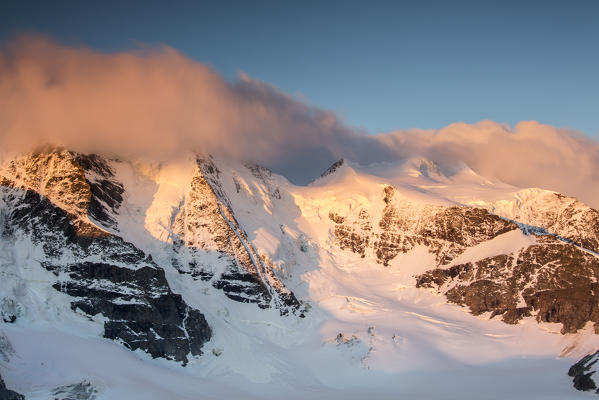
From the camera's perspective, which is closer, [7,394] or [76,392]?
[7,394]

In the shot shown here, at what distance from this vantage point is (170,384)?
19025 cm

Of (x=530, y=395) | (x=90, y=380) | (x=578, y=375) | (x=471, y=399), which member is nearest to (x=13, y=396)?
(x=90, y=380)

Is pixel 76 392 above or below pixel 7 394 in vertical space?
above

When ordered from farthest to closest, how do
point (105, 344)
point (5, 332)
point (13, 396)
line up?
1. point (105, 344)
2. point (5, 332)
3. point (13, 396)

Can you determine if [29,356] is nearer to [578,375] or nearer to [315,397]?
[315,397]

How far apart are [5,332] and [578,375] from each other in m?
147

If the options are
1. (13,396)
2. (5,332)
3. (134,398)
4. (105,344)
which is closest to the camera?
(13,396)

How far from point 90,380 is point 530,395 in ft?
360

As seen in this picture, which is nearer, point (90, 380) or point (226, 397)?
point (90, 380)

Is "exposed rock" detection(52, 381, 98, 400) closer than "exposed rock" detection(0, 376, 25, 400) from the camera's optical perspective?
No

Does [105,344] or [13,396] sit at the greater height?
[105,344]

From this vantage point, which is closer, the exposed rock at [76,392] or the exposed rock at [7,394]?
the exposed rock at [7,394]

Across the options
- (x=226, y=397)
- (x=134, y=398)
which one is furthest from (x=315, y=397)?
(x=134, y=398)

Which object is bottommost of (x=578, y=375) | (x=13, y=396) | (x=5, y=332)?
(x=13, y=396)
